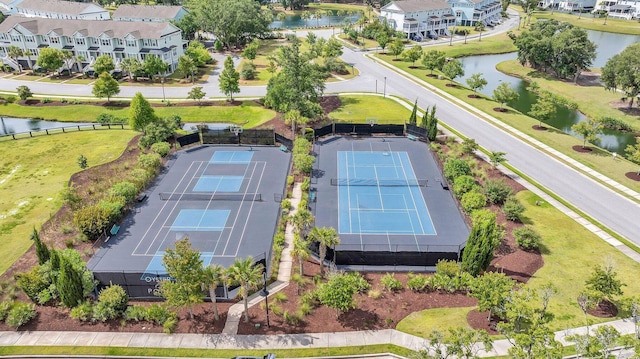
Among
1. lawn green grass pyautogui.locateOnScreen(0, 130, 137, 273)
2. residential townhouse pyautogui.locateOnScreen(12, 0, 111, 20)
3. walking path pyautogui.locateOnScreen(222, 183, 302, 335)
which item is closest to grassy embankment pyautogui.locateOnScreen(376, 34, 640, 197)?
walking path pyautogui.locateOnScreen(222, 183, 302, 335)

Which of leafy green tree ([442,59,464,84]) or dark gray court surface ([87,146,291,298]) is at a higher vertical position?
leafy green tree ([442,59,464,84])

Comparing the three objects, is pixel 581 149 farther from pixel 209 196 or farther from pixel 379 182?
pixel 209 196

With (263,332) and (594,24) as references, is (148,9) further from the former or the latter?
(594,24)

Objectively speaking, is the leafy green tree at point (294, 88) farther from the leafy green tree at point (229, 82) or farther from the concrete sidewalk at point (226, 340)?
the concrete sidewalk at point (226, 340)

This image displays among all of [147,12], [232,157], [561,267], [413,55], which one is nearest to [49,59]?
[147,12]

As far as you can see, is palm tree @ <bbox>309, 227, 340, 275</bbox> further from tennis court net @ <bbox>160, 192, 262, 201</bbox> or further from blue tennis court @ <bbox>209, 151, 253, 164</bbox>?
blue tennis court @ <bbox>209, 151, 253, 164</bbox>

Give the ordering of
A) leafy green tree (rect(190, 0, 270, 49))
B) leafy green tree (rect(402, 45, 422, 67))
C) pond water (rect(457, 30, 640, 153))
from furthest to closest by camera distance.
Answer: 1. leafy green tree (rect(190, 0, 270, 49))
2. leafy green tree (rect(402, 45, 422, 67))
3. pond water (rect(457, 30, 640, 153))
